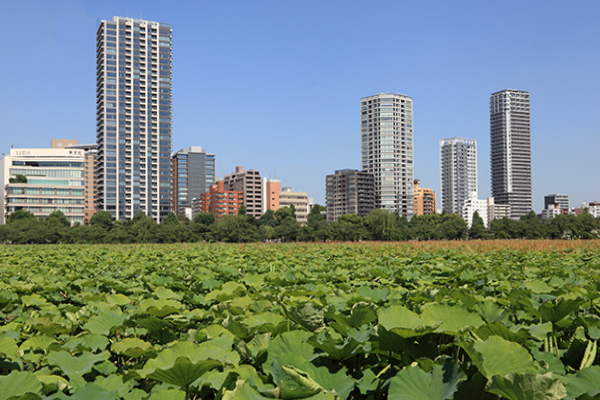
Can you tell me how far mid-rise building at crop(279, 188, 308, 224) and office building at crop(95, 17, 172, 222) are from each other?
42.1 m

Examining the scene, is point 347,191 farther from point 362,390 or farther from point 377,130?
point 362,390

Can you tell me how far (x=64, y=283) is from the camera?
5781mm

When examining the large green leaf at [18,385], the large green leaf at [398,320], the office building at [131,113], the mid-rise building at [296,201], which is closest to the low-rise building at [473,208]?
the mid-rise building at [296,201]

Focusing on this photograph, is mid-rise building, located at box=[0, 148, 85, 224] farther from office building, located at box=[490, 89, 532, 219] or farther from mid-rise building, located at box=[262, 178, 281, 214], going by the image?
office building, located at box=[490, 89, 532, 219]

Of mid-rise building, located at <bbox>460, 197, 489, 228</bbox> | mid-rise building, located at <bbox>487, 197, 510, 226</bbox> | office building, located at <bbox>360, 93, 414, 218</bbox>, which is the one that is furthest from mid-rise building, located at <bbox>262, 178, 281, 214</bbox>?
mid-rise building, located at <bbox>487, 197, 510, 226</bbox>

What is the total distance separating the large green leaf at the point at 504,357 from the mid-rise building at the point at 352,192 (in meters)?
130

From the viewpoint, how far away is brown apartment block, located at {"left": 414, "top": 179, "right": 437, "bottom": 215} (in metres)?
163

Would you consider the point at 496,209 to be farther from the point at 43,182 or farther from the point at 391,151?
the point at 43,182

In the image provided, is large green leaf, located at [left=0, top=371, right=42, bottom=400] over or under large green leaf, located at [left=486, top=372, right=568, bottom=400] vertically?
under

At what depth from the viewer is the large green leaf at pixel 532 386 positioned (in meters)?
1.21

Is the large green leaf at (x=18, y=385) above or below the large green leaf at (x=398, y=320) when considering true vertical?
below

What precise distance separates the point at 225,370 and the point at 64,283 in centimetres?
491

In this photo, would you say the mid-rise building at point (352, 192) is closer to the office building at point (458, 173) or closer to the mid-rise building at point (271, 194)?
the mid-rise building at point (271, 194)

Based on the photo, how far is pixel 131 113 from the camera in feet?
351
